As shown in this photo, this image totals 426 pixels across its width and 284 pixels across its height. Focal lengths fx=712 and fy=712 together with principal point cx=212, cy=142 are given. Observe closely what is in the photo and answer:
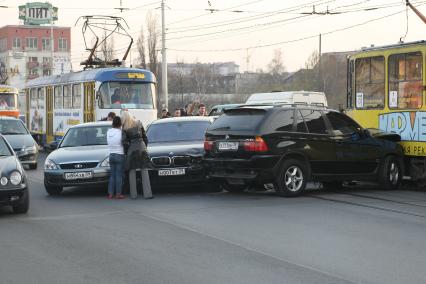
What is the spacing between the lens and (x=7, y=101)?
Answer: 34.5 meters

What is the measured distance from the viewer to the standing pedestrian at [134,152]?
13.4 meters

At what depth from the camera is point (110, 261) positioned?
7.62m

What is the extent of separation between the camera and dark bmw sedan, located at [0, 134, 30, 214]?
10.8 m

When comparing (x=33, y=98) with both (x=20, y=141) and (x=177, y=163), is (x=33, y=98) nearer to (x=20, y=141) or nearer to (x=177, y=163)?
(x=20, y=141)

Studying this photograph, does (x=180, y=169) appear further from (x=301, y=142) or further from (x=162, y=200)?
(x=301, y=142)

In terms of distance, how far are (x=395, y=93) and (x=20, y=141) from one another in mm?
11301

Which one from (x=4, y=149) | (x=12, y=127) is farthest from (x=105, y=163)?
(x=12, y=127)

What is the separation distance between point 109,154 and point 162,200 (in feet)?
4.68

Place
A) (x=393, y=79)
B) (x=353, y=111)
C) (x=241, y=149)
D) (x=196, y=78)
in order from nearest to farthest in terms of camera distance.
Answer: (x=241, y=149)
(x=393, y=79)
(x=353, y=111)
(x=196, y=78)

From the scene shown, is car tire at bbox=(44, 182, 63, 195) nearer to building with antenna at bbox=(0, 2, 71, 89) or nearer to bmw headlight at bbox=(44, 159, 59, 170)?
bmw headlight at bbox=(44, 159, 59, 170)

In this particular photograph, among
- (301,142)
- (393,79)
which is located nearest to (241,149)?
(301,142)

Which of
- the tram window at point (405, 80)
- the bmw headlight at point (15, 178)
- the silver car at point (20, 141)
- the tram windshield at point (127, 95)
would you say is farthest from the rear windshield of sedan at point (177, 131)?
the tram windshield at point (127, 95)

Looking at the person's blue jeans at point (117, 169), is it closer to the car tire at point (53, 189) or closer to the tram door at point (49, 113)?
the car tire at point (53, 189)

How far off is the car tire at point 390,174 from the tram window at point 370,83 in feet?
5.37
